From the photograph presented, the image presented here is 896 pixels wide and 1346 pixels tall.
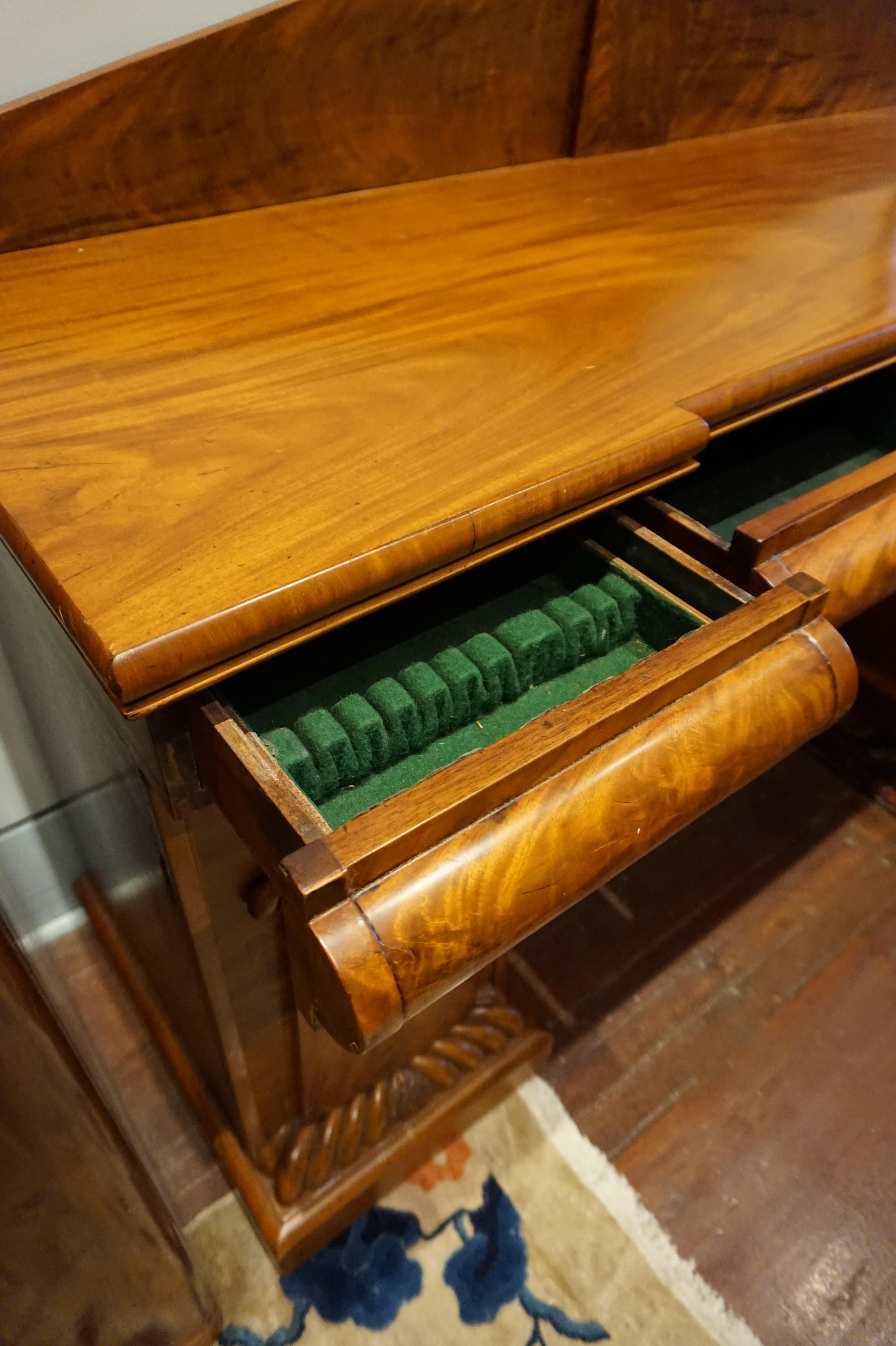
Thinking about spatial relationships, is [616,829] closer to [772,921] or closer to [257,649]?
[257,649]

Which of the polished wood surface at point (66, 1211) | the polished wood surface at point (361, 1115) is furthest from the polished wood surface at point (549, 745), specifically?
the polished wood surface at point (361, 1115)

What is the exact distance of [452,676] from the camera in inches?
21.4

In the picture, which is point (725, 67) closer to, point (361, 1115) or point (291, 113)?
point (291, 113)

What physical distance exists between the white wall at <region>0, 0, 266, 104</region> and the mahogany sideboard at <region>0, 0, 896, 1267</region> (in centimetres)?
4

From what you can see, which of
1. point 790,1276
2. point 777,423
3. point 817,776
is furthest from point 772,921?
point 777,423

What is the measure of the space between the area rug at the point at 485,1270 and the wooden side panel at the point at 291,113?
3.14ft

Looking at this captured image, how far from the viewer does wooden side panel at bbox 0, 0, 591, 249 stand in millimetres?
621

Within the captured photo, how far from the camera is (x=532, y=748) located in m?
0.43

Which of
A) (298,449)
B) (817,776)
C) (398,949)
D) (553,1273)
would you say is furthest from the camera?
(817,776)

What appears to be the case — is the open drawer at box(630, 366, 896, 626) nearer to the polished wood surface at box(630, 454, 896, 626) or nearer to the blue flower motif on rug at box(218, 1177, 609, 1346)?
the polished wood surface at box(630, 454, 896, 626)

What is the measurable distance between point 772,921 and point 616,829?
0.85 m

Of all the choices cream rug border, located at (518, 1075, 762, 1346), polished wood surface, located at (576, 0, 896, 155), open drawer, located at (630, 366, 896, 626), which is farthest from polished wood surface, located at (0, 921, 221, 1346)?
polished wood surface, located at (576, 0, 896, 155)

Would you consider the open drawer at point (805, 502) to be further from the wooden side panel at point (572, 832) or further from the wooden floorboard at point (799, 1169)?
the wooden floorboard at point (799, 1169)

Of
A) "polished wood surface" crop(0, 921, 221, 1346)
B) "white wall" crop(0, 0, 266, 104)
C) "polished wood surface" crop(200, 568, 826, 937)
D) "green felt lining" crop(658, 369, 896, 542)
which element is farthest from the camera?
"green felt lining" crop(658, 369, 896, 542)
